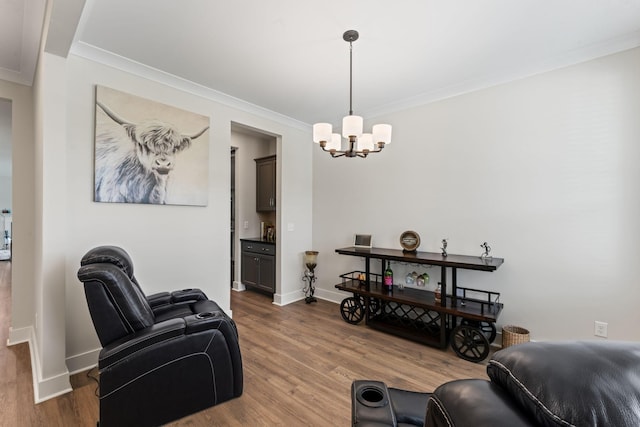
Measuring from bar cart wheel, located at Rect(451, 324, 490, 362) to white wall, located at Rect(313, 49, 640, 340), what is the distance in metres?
0.47

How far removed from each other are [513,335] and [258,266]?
3534 mm

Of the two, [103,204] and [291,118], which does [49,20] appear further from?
[291,118]

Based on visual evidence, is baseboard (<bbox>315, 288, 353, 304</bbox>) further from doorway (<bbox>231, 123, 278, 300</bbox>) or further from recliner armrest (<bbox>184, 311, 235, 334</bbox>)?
recliner armrest (<bbox>184, 311, 235, 334</bbox>)

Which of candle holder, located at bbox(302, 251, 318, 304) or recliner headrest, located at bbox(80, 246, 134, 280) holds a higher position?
recliner headrest, located at bbox(80, 246, 134, 280)

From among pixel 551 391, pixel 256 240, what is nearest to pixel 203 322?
pixel 551 391

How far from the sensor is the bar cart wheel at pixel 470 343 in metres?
2.70

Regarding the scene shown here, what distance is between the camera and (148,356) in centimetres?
182

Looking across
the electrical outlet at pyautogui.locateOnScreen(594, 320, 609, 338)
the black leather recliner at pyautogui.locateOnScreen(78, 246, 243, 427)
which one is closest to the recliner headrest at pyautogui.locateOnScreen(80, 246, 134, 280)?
the black leather recliner at pyautogui.locateOnScreen(78, 246, 243, 427)

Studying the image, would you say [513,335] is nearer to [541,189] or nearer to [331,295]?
[541,189]

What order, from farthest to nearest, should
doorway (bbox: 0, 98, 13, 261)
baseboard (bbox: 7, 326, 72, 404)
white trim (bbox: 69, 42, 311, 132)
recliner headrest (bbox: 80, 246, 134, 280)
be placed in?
Answer: doorway (bbox: 0, 98, 13, 261)
white trim (bbox: 69, 42, 311, 132)
baseboard (bbox: 7, 326, 72, 404)
recliner headrest (bbox: 80, 246, 134, 280)

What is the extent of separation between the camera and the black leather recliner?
175cm

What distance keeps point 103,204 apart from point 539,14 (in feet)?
12.7

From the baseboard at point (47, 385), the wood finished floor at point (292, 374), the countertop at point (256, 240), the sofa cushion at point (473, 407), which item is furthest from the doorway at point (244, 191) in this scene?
the sofa cushion at point (473, 407)

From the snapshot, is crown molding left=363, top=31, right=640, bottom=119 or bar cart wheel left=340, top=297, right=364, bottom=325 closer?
crown molding left=363, top=31, right=640, bottom=119
